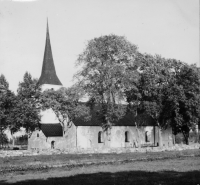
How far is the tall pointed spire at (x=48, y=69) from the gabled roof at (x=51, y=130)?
924cm

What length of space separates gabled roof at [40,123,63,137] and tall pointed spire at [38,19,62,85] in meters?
9.24

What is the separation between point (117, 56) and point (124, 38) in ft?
8.49

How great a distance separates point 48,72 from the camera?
205 ft

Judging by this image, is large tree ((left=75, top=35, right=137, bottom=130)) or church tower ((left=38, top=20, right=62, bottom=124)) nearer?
large tree ((left=75, top=35, right=137, bottom=130))

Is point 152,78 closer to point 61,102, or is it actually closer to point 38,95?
point 61,102

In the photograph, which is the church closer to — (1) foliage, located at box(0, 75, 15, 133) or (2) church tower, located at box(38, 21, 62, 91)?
(2) church tower, located at box(38, 21, 62, 91)

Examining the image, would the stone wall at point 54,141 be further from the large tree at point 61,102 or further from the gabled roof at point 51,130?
the large tree at point 61,102

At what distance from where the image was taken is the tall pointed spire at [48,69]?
6141 centimetres

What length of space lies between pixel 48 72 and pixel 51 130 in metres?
13.3

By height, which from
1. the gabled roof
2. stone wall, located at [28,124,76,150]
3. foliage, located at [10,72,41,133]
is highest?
foliage, located at [10,72,41,133]

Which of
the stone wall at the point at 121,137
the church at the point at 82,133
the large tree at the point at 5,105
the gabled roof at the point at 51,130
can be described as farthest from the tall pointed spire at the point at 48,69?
the stone wall at the point at 121,137

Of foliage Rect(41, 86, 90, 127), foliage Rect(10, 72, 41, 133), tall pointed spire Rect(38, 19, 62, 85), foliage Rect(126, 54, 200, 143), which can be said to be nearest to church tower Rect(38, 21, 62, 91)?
tall pointed spire Rect(38, 19, 62, 85)

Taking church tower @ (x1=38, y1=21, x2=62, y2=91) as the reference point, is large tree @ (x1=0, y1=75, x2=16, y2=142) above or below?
below

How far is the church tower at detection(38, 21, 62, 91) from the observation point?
61.2 meters
